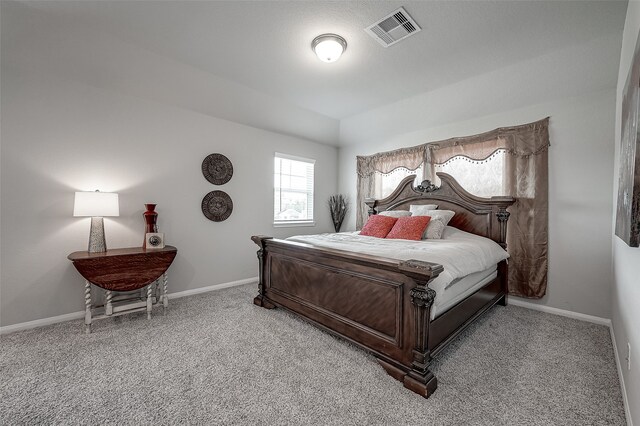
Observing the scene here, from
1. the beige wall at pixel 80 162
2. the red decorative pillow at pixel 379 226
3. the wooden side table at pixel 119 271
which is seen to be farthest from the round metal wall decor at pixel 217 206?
the red decorative pillow at pixel 379 226

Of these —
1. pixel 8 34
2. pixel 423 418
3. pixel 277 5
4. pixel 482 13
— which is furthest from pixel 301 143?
pixel 423 418

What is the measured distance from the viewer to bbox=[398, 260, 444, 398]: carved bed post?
165 centimetres

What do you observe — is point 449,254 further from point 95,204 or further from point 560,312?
point 95,204

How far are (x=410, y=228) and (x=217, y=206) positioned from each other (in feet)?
8.51

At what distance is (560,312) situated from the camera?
296 centimetres

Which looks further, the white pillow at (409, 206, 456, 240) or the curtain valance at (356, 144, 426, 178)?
the curtain valance at (356, 144, 426, 178)

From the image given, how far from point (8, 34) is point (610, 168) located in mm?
5641

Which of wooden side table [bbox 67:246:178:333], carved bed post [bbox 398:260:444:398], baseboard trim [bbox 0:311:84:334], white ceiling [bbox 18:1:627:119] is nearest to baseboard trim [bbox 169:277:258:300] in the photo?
wooden side table [bbox 67:246:178:333]

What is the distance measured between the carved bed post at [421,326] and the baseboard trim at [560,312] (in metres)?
2.24

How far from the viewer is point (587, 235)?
2840 mm

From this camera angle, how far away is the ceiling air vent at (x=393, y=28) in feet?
7.40

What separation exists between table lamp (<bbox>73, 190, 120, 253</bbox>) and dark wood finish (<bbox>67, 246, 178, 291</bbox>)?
0.11 m

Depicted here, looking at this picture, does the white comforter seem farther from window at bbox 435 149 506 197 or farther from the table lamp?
the table lamp

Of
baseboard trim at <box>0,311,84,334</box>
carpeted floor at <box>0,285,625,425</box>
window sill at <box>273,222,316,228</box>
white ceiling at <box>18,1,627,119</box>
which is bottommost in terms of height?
carpeted floor at <box>0,285,625,425</box>
